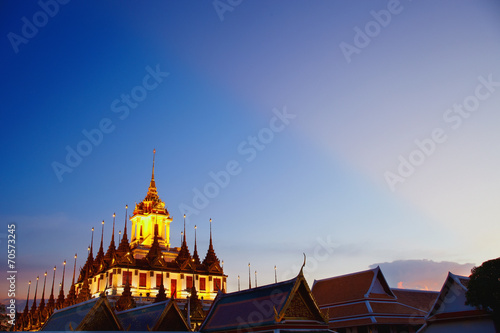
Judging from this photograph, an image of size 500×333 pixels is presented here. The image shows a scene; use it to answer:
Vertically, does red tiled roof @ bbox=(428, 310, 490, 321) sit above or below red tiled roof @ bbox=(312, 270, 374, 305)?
below

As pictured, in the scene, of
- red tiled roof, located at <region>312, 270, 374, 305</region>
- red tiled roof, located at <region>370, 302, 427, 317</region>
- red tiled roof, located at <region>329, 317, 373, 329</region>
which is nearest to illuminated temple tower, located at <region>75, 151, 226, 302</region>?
red tiled roof, located at <region>312, 270, 374, 305</region>

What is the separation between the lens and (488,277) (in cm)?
2533

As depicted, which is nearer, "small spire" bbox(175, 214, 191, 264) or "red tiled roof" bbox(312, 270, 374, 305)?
"red tiled roof" bbox(312, 270, 374, 305)

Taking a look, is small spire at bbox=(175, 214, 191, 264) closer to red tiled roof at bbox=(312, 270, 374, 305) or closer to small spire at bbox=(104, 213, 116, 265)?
small spire at bbox=(104, 213, 116, 265)

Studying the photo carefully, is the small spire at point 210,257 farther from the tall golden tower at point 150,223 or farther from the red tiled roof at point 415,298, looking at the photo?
the red tiled roof at point 415,298

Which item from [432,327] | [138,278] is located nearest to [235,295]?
[432,327]

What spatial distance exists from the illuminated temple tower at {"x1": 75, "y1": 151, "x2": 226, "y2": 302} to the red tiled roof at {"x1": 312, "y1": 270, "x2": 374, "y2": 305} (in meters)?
26.7

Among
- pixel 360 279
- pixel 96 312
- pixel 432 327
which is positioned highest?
pixel 360 279

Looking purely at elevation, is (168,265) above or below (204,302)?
above

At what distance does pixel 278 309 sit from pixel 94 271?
2308 inches

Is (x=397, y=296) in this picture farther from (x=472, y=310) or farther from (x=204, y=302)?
(x=204, y=302)

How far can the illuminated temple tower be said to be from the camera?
6638 centimetres

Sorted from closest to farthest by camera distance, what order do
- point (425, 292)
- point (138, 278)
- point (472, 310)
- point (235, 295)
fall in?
point (235, 295) → point (472, 310) → point (425, 292) → point (138, 278)

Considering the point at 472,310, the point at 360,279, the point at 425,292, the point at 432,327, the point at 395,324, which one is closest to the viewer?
the point at 472,310
